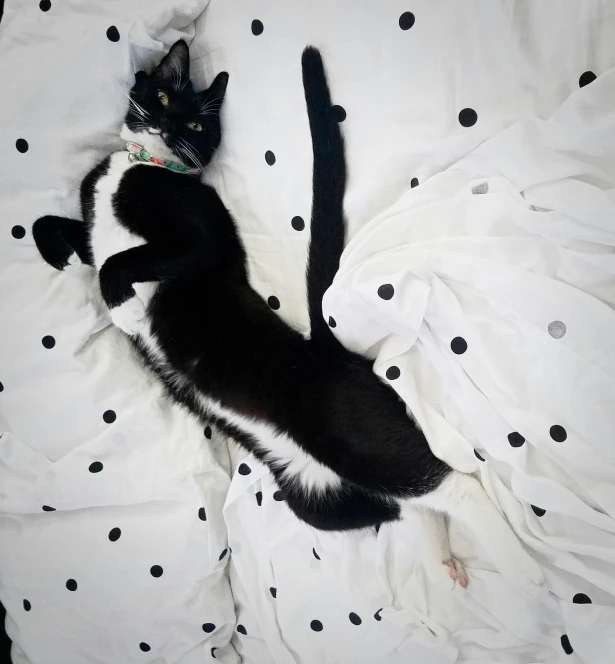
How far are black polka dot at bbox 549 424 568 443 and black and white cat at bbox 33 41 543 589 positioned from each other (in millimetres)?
175

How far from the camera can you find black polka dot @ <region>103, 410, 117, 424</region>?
1.03 metres

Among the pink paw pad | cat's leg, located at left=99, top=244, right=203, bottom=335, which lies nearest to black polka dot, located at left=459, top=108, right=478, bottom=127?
cat's leg, located at left=99, top=244, right=203, bottom=335

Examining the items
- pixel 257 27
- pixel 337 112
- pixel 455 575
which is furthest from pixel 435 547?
pixel 257 27

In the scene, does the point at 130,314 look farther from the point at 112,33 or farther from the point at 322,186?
the point at 112,33

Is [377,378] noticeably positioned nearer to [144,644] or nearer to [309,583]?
[309,583]

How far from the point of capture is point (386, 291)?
0.78m

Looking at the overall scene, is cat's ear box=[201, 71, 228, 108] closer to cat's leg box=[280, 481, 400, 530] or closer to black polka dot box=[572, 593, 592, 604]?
cat's leg box=[280, 481, 400, 530]

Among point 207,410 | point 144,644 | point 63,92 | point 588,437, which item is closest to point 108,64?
point 63,92

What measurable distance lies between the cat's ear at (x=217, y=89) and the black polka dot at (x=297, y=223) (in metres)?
0.29

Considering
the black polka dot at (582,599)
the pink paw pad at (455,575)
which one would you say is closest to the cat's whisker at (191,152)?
the pink paw pad at (455,575)

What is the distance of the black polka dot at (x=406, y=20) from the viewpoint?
2.56 feet

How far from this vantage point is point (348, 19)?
0.82 m

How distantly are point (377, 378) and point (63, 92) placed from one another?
845 mm

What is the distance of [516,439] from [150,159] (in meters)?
0.88
